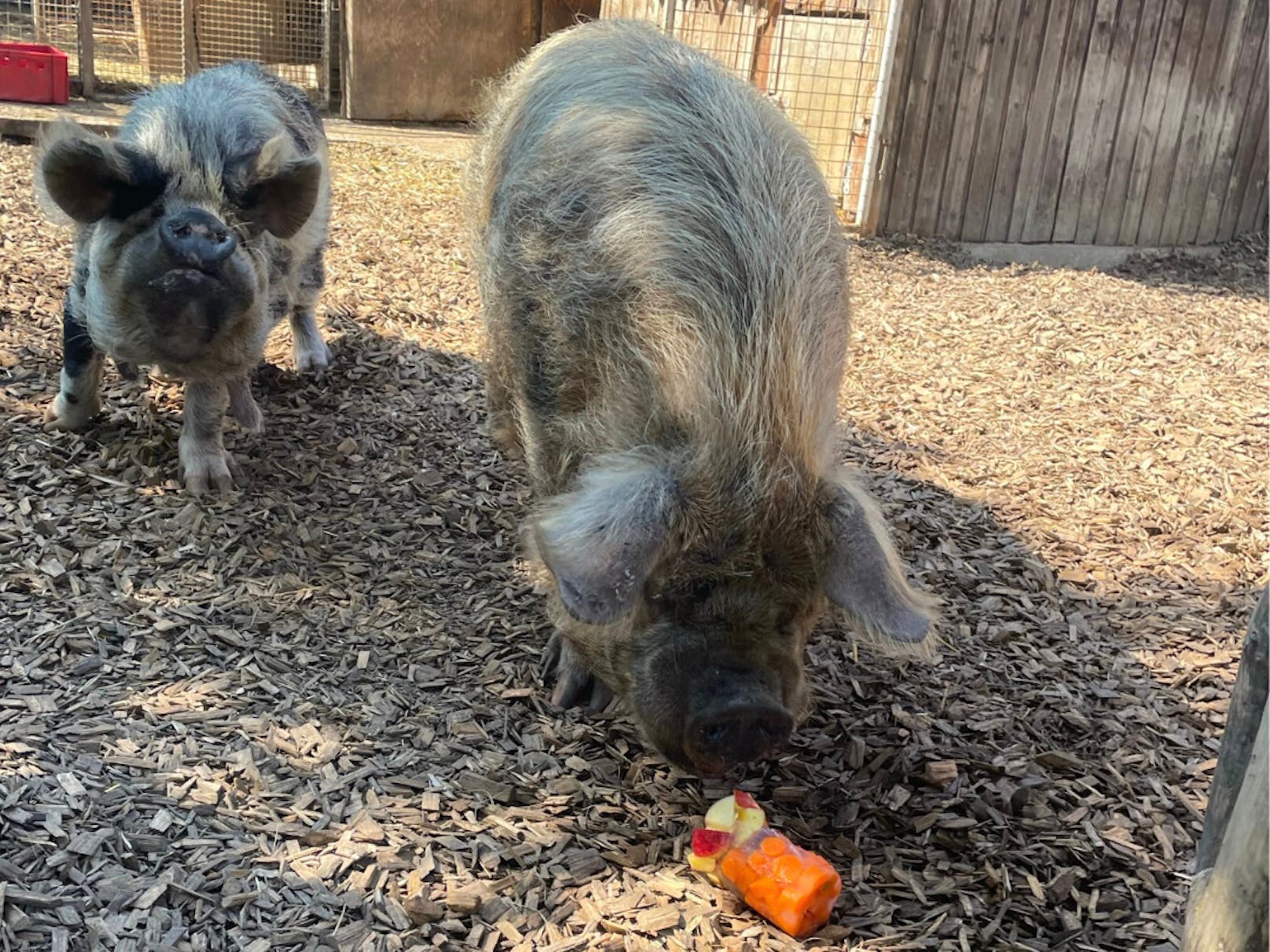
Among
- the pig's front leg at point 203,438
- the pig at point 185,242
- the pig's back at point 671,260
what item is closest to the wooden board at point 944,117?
the pig's back at point 671,260

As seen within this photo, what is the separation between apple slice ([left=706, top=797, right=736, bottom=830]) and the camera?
3.14 meters

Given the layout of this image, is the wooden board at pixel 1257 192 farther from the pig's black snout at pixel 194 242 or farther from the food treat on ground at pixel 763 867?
the food treat on ground at pixel 763 867

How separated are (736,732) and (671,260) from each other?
1400 millimetres

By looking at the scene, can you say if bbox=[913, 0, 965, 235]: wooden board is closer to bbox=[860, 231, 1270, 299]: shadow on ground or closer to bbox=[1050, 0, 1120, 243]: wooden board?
bbox=[860, 231, 1270, 299]: shadow on ground

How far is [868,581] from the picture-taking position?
3.02 meters

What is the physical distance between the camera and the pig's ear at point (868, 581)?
2988 millimetres

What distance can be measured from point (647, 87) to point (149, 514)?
2.56 m

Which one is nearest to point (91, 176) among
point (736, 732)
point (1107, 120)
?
point (736, 732)

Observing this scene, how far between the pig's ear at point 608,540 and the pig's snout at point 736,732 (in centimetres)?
36

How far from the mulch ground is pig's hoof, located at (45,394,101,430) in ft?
0.21

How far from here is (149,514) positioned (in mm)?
4520

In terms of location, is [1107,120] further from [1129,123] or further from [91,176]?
[91,176]

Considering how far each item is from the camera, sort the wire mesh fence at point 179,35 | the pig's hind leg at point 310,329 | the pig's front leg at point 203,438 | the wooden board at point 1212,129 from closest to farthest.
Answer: the pig's front leg at point 203,438
the pig's hind leg at point 310,329
the wooden board at point 1212,129
the wire mesh fence at point 179,35

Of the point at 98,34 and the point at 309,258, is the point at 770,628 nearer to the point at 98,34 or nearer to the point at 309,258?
the point at 309,258
